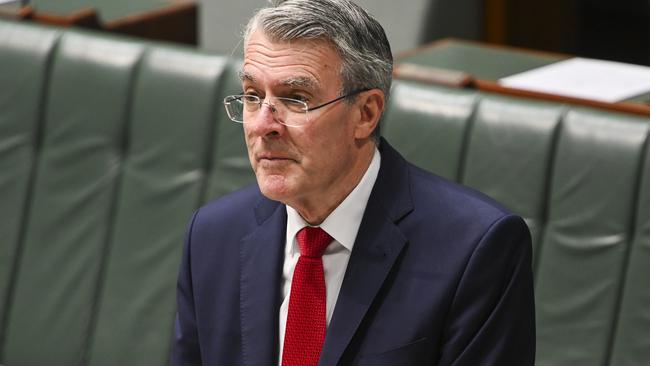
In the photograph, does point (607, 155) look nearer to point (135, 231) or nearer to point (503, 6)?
point (135, 231)

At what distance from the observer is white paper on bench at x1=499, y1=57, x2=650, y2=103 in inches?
108

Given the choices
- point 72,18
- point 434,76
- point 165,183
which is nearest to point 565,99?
point 434,76

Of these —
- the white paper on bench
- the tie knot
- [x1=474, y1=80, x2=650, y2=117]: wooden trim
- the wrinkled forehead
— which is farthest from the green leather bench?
the wrinkled forehead

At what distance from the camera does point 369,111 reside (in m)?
A: 1.80

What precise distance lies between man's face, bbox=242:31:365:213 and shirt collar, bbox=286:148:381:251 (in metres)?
0.09

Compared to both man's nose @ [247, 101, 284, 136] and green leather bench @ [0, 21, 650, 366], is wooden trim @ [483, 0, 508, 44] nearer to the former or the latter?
green leather bench @ [0, 21, 650, 366]

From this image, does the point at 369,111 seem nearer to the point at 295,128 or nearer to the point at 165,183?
the point at 295,128

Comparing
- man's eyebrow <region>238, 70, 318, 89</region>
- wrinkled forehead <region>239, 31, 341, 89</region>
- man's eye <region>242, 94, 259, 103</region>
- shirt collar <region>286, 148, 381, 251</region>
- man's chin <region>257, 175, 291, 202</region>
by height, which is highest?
wrinkled forehead <region>239, 31, 341, 89</region>

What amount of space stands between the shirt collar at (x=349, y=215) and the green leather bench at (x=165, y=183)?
0.69m

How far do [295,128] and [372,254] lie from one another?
244mm

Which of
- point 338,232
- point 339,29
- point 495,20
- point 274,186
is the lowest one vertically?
point 495,20

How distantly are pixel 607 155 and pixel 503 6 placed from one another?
2693 mm

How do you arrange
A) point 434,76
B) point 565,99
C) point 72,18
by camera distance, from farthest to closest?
point 72,18
point 434,76
point 565,99

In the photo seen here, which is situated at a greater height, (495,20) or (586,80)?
(586,80)
